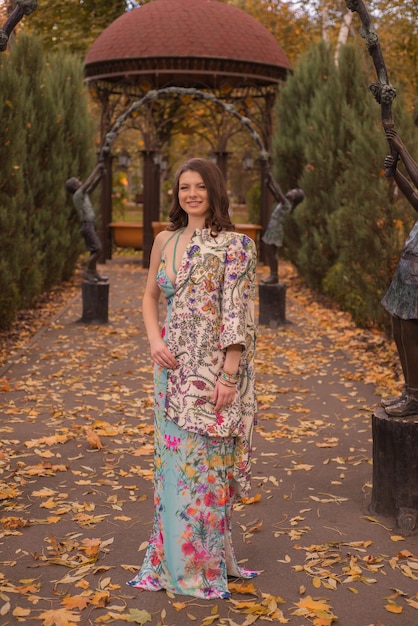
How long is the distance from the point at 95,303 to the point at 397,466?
7632 mm

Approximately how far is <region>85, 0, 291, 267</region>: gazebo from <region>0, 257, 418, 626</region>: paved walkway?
10.1m

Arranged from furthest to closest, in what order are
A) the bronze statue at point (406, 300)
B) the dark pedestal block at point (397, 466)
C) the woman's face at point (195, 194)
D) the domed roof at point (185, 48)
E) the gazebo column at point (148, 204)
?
the gazebo column at point (148, 204) < the domed roof at point (185, 48) < the dark pedestal block at point (397, 466) < the bronze statue at point (406, 300) < the woman's face at point (195, 194)

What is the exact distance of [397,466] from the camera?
15.7 ft

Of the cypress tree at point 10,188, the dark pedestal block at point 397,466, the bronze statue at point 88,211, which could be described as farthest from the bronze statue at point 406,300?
the bronze statue at point 88,211

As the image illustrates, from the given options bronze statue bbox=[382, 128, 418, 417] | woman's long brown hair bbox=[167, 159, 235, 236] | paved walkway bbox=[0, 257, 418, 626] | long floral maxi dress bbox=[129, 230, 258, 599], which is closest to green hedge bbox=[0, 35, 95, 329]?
paved walkway bbox=[0, 257, 418, 626]

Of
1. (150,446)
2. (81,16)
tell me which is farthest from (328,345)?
(81,16)

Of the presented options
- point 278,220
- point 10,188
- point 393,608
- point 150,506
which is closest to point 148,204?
point 278,220

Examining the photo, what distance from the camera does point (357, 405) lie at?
7.63m

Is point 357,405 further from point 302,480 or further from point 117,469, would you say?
point 117,469

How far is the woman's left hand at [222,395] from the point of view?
373cm

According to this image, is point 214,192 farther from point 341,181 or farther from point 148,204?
point 148,204

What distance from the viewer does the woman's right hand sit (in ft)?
12.4

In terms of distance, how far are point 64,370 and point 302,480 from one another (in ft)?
13.3

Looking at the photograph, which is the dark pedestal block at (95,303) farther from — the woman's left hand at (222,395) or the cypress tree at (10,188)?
the woman's left hand at (222,395)
